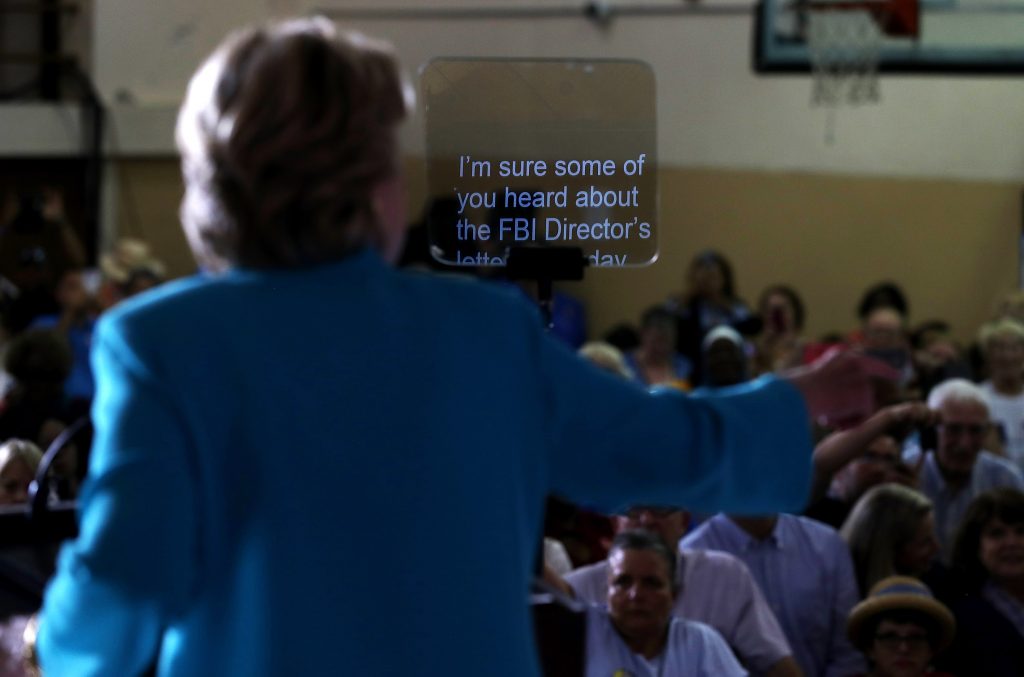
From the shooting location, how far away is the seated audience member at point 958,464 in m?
5.18

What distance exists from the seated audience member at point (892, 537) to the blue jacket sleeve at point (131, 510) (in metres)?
3.39

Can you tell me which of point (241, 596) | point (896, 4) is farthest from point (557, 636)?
point (896, 4)

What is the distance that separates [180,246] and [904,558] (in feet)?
23.8

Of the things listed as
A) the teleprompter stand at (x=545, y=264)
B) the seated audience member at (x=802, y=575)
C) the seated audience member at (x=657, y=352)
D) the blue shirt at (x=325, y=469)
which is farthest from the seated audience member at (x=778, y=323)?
the blue shirt at (x=325, y=469)

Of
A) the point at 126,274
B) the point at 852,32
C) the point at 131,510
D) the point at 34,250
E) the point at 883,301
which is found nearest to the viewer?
the point at 131,510

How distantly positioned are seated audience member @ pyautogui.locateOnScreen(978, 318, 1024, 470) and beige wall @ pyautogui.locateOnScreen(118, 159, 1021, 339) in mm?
3581

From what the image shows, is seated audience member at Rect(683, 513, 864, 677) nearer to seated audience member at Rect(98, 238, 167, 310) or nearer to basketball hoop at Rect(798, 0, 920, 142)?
seated audience member at Rect(98, 238, 167, 310)

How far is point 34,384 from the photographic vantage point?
5.59m

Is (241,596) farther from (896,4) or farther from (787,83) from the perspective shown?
(787,83)

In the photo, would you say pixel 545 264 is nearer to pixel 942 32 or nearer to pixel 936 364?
pixel 936 364

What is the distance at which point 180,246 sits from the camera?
10836mm

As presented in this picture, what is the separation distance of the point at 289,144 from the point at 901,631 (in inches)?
117

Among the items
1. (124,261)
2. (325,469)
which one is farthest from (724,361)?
(124,261)

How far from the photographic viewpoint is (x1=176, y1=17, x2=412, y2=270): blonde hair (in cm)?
121
